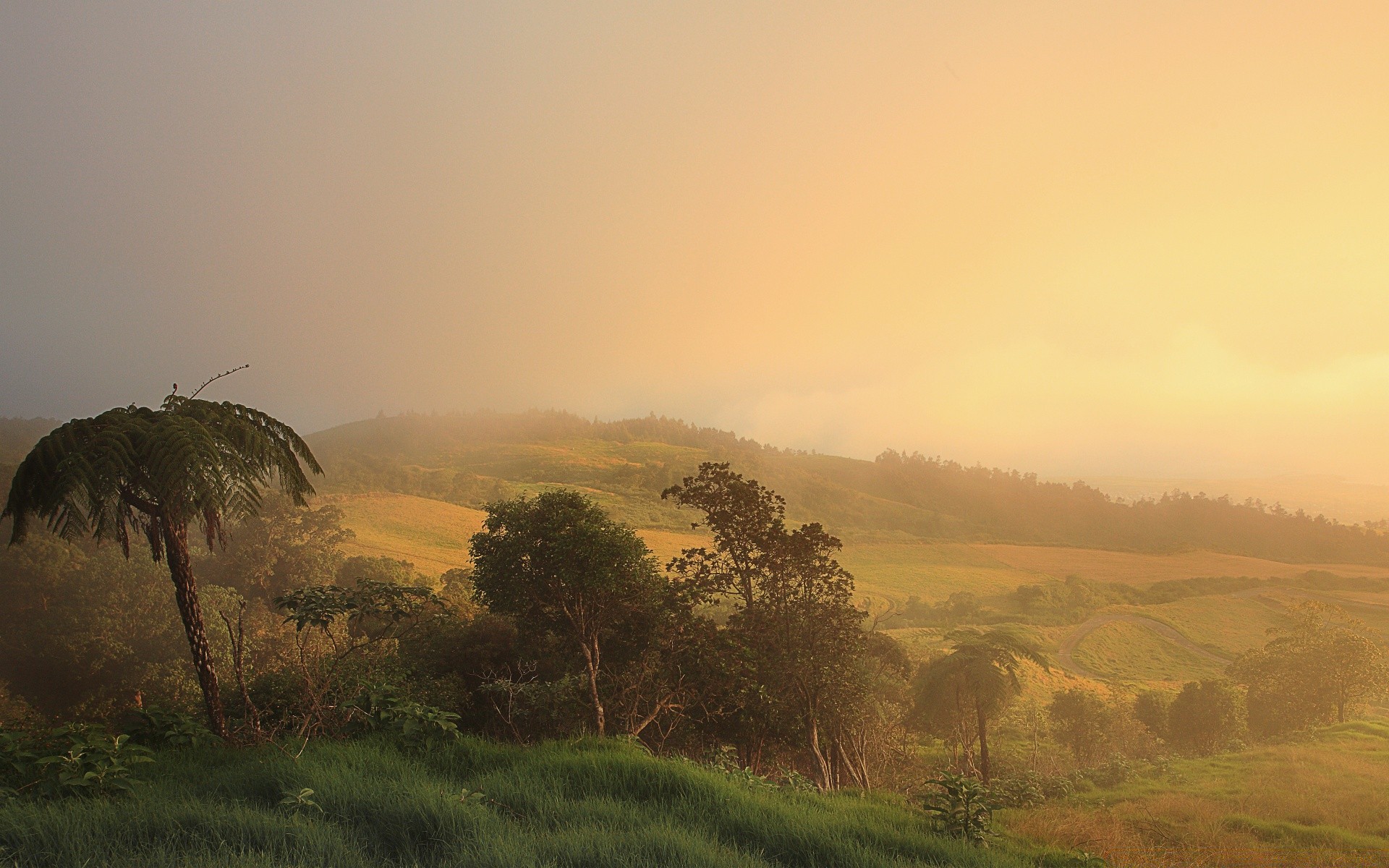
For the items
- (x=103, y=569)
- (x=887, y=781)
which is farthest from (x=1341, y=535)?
(x=103, y=569)

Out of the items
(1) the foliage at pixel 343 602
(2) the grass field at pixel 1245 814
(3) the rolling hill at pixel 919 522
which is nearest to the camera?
(1) the foliage at pixel 343 602

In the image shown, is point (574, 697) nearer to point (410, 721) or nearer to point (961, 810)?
point (410, 721)

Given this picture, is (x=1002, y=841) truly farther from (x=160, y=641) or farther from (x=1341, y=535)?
(x=1341, y=535)

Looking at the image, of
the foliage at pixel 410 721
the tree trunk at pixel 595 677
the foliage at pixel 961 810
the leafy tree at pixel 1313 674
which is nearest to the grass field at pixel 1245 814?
the foliage at pixel 961 810

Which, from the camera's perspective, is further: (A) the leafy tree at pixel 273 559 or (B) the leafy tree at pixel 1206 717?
(A) the leafy tree at pixel 273 559

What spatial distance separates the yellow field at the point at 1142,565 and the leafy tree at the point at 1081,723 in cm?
4798

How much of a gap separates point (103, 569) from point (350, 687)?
21.4 m

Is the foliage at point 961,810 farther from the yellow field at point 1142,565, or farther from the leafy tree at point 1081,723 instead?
the yellow field at point 1142,565

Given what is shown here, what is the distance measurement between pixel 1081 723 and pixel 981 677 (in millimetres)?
13314

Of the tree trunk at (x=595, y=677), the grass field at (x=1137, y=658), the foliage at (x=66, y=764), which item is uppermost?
the foliage at (x=66, y=764)

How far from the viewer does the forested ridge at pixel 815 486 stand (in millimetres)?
58625

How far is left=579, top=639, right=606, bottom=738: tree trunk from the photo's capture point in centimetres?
998

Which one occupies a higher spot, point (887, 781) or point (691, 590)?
point (691, 590)

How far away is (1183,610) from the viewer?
5500 centimetres
